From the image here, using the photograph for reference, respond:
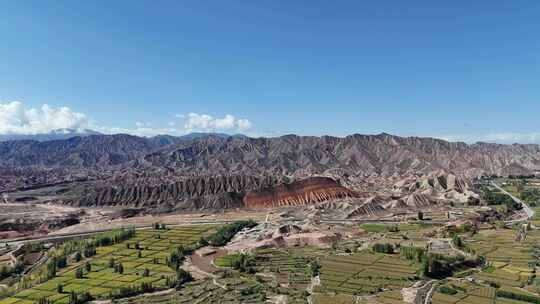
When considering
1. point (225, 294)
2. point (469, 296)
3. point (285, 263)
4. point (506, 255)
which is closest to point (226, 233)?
point (285, 263)

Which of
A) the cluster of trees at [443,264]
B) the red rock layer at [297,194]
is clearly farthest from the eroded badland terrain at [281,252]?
the red rock layer at [297,194]

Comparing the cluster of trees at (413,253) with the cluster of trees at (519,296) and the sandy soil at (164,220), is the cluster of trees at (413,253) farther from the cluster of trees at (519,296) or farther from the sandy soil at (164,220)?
the sandy soil at (164,220)

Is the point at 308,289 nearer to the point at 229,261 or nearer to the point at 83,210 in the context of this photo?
the point at 229,261

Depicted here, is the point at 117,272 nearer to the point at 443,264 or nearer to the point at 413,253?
the point at 413,253

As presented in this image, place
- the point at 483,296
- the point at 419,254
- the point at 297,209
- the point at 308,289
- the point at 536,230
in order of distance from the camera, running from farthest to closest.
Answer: the point at 297,209, the point at 536,230, the point at 419,254, the point at 308,289, the point at 483,296

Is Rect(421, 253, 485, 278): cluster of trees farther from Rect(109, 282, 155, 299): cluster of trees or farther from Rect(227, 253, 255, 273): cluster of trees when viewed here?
Rect(109, 282, 155, 299): cluster of trees

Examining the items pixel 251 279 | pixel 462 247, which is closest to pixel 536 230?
pixel 462 247

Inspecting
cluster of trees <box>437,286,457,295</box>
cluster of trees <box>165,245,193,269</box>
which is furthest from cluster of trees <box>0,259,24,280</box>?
cluster of trees <box>437,286,457,295</box>
